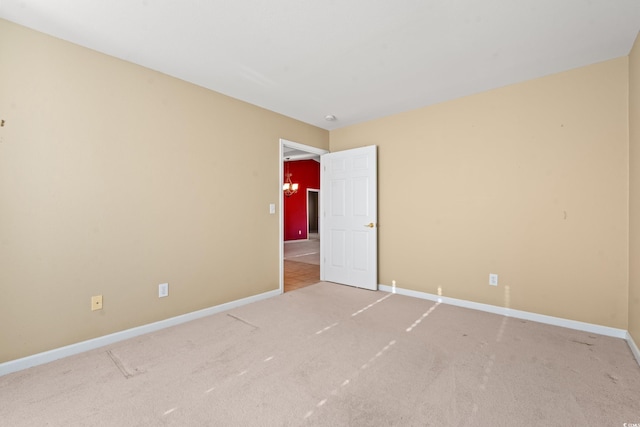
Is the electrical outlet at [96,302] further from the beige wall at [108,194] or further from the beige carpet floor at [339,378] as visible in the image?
the beige carpet floor at [339,378]

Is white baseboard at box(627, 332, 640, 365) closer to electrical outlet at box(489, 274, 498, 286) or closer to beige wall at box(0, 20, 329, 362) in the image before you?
electrical outlet at box(489, 274, 498, 286)

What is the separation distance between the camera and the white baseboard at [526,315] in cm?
252

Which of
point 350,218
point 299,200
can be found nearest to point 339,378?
Result: point 350,218

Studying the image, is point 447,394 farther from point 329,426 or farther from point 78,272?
point 78,272

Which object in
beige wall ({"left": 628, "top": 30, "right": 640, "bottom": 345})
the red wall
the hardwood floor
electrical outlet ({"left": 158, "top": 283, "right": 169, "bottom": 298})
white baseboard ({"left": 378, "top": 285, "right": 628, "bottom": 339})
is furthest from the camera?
the red wall

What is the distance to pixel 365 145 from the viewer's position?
4219mm

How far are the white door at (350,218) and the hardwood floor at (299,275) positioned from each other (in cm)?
29

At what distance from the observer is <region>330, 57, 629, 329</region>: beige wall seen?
2527 millimetres

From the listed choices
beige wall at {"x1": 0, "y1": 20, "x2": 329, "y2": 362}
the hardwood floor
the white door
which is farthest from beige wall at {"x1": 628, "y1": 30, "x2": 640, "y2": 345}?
beige wall at {"x1": 0, "y1": 20, "x2": 329, "y2": 362}

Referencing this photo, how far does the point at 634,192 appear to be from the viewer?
2.29 m

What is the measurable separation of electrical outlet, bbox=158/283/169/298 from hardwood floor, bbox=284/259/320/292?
1.66m

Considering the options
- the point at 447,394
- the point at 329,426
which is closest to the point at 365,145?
the point at 447,394

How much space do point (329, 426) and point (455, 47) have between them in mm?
2809

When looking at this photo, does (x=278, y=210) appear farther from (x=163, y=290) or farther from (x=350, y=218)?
(x=163, y=290)
